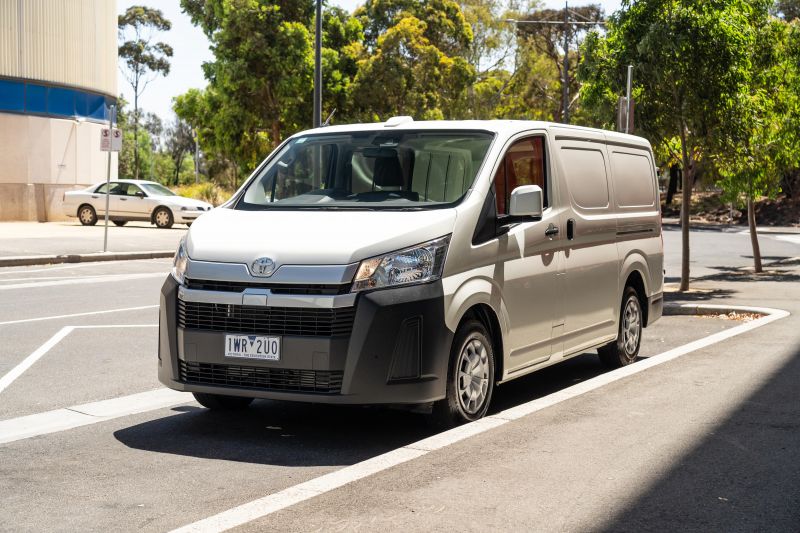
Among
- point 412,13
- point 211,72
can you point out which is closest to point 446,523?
point 211,72

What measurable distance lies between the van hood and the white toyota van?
0.01 m

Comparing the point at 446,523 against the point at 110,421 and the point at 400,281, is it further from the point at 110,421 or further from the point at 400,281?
the point at 110,421

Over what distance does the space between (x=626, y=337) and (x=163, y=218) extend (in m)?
27.0

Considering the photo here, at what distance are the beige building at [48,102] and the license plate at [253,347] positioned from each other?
3388cm

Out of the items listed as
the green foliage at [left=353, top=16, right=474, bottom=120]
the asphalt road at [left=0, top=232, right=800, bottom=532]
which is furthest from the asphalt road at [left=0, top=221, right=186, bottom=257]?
the green foliage at [left=353, top=16, right=474, bottom=120]

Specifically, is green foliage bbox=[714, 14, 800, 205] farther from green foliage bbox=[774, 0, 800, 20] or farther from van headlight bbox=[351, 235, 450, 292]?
green foliage bbox=[774, 0, 800, 20]

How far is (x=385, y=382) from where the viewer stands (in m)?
6.26

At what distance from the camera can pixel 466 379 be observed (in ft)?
22.3

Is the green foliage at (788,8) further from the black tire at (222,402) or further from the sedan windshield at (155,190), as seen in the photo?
the black tire at (222,402)

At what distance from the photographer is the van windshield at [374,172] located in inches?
281

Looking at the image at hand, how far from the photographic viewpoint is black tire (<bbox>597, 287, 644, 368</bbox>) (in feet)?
30.9

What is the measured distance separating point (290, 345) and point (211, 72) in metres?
40.7

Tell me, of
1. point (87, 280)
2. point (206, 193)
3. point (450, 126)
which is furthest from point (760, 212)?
point (450, 126)

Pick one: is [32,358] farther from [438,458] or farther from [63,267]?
[63,267]
